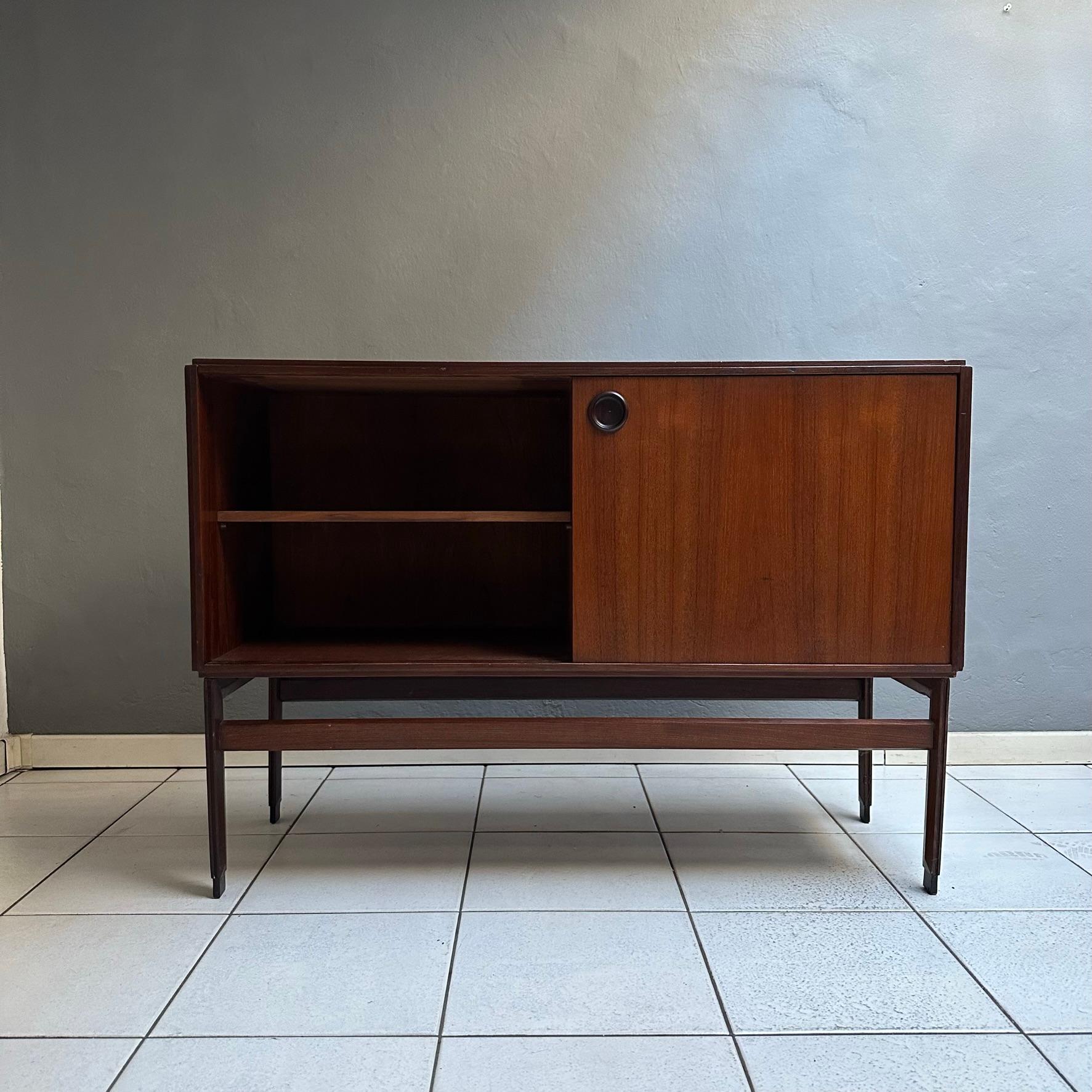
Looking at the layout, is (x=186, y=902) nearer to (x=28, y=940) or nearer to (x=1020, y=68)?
(x=28, y=940)

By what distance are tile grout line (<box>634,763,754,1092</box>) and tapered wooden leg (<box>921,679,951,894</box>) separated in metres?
0.48

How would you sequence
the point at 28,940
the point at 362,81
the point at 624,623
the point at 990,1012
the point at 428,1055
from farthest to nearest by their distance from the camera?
the point at 362,81 < the point at 624,623 < the point at 28,940 < the point at 990,1012 < the point at 428,1055

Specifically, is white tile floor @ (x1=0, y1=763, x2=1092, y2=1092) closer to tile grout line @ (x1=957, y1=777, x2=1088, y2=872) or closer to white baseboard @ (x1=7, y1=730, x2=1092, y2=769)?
tile grout line @ (x1=957, y1=777, x2=1088, y2=872)

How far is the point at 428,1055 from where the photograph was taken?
50.5 inches

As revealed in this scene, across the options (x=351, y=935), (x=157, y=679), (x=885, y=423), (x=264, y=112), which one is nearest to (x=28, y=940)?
(x=351, y=935)

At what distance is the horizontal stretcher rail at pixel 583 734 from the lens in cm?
179

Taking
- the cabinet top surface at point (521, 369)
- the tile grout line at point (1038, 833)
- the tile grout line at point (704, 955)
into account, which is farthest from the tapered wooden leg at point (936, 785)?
the cabinet top surface at point (521, 369)

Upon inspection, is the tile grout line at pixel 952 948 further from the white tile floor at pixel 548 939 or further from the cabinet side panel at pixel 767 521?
the cabinet side panel at pixel 767 521

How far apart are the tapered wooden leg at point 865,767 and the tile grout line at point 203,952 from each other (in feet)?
4.35

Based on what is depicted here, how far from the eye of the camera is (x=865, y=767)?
216 centimetres

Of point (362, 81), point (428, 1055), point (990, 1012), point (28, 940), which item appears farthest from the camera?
point (362, 81)

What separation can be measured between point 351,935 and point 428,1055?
393mm

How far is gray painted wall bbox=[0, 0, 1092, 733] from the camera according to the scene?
2469 millimetres

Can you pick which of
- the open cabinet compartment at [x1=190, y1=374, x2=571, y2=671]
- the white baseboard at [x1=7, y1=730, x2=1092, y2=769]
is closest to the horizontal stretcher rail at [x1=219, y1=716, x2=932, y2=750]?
the open cabinet compartment at [x1=190, y1=374, x2=571, y2=671]
